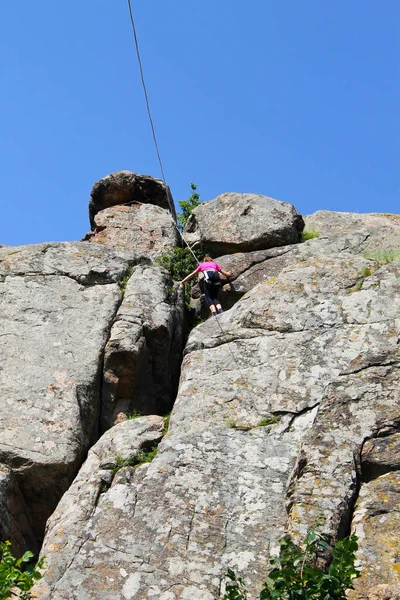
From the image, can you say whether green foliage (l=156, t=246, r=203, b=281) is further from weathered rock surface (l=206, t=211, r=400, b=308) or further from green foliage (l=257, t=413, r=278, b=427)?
green foliage (l=257, t=413, r=278, b=427)

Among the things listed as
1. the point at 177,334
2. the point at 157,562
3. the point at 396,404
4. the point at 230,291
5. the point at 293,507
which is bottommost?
the point at 157,562

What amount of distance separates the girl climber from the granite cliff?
1.40 ft

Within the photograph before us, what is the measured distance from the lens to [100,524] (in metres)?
9.53

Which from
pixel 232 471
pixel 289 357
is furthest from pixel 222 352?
pixel 232 471

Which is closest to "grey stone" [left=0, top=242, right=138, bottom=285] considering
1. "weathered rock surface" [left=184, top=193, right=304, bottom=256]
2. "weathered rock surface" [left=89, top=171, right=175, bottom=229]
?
"weathered rock surface" [left=184, top=193, right=304, bottom=256]

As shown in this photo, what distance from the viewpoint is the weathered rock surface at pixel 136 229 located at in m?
17.1

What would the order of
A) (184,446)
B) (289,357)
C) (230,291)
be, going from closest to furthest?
(184,446)
(289,357)
(230,291)

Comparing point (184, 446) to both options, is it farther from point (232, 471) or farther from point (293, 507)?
point (293, 507)

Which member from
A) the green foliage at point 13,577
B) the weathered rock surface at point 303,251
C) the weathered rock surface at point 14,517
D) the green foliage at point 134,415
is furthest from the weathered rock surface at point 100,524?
the weathered rock surface at point 303,251

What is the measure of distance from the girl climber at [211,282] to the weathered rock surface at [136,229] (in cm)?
121

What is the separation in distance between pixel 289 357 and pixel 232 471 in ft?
8.31

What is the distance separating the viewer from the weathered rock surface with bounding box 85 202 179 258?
17.1m

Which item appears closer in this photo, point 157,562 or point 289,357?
point 157,562

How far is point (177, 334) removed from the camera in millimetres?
14625
